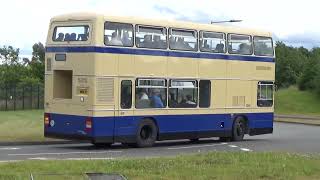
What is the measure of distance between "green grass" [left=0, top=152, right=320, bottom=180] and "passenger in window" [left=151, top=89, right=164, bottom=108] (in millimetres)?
8278

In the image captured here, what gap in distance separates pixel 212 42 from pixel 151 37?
3255 millimetres

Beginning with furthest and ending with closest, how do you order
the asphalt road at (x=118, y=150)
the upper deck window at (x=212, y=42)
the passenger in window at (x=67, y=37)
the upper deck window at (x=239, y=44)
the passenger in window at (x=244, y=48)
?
the passenger in window at (x=244, y=48) < the upper deck window at (x=239, y=44) < the upper deck window at (x=212, y=42) < the passenger in window at (x=67, y=37) < the asphalt road at (x=118, y=150)

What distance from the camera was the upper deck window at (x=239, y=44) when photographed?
25.2m

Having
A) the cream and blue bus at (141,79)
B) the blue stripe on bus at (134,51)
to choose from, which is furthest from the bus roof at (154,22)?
the blue stripe on bus at (134,51)

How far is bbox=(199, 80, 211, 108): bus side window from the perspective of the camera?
78.8 feet

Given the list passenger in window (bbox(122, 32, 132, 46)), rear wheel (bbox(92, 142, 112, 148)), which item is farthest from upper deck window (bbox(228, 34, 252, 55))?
rear wheel (bbox(92, 142, 112, 148))

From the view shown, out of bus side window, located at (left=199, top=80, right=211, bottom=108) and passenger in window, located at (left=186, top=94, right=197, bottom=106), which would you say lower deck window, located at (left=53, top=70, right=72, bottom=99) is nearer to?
passenger in window, located at (left=186, top=94, right=197, bottom=106)

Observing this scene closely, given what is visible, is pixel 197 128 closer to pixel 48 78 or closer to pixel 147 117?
pixel 147 117

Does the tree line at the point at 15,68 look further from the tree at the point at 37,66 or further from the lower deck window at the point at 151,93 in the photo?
the lower deck window at the point at 151,93

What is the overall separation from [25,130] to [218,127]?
8501 mm

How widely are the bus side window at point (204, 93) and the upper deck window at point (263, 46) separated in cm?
318

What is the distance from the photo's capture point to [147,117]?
2186 centimetres

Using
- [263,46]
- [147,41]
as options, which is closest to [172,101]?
[147,41]

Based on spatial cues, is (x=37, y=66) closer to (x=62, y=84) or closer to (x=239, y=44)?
(x=239, y=44)
